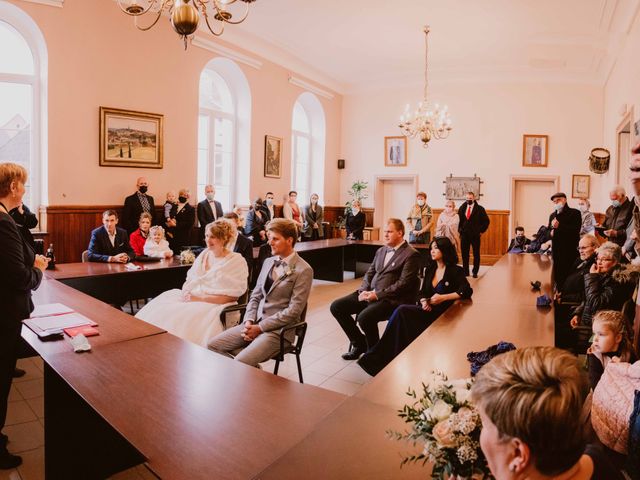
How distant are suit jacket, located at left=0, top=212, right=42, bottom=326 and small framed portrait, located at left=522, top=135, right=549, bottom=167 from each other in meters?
12.1

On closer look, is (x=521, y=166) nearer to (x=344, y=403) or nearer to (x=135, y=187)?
(x=135, y=187)

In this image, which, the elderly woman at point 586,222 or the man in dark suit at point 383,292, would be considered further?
the elderly woman at point 586,222

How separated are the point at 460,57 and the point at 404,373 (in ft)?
34.5

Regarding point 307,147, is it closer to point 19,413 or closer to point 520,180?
point 520,180

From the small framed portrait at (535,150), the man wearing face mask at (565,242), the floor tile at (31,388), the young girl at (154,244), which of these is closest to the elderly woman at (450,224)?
the man wearing face mask at (565,242)

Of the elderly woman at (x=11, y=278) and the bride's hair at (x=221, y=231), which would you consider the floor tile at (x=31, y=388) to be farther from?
the bride's hair at (x=221, y=231)

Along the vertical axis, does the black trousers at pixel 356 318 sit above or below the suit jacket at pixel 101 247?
below

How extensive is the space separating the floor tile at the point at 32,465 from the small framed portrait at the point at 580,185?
1238 centimetres

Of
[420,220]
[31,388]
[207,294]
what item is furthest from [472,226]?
[31,388]

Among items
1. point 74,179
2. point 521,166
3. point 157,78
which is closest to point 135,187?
point 74,179

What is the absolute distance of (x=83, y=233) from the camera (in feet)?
24.7

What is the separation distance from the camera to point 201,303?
3.98 meters

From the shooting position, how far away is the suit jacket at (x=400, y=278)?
15.0ft

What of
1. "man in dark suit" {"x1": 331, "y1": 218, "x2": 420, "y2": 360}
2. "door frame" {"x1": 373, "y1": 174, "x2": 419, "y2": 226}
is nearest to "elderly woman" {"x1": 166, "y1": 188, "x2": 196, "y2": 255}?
"man in dark suit" {"x1": 331, "y1": 218, "x2": 420, "y2": 360}
